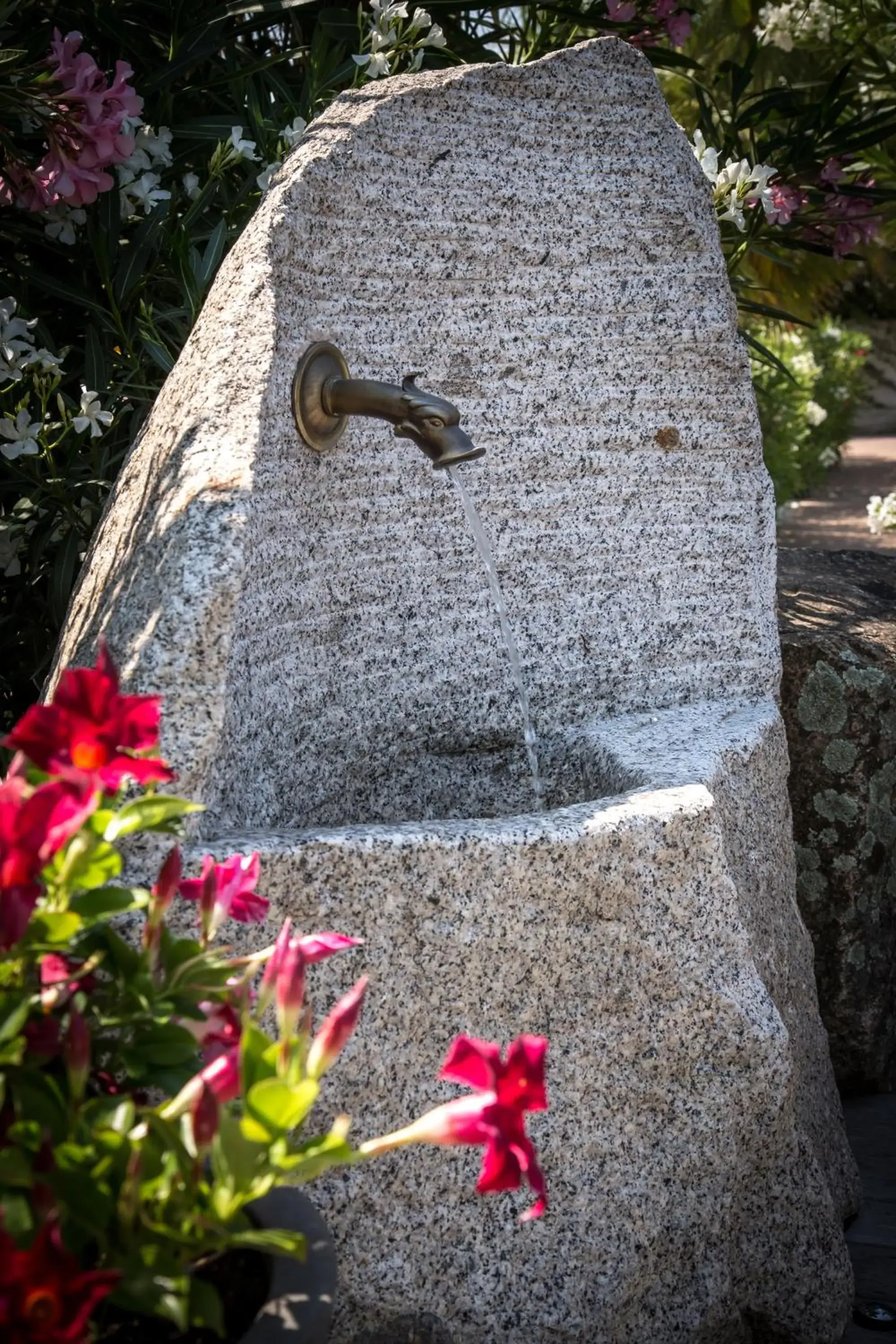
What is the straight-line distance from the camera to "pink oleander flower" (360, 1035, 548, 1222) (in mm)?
979

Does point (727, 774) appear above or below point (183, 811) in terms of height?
below

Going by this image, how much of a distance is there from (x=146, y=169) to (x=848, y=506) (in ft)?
28.7

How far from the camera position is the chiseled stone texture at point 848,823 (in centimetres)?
274

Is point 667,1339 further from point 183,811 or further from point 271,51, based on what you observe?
point 271,51

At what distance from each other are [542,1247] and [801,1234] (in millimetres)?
426

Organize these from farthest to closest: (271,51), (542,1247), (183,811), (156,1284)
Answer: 1. (271,51)
2. (542,1247)
3. (183,811)
4. (156,1284)

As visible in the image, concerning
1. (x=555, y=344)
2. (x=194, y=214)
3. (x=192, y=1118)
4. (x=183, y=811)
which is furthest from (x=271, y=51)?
(x=192, y=1118)

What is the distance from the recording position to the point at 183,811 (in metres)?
1.11

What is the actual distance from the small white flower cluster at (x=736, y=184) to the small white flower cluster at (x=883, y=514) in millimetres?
2849

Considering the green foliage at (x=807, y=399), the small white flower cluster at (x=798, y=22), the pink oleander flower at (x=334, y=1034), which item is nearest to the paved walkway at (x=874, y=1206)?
the pink oleander flower at (x=334, y=1034)

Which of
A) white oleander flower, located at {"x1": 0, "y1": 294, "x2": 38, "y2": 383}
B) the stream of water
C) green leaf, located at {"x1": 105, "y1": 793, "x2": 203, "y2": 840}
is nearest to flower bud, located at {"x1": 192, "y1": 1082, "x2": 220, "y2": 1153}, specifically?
green leaf, located at {"x1": 105, "y1": 793, "x2": 203, "y2": 840}

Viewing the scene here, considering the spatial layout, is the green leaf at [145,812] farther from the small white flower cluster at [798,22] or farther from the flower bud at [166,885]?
the small white flower cluster at [798,22]

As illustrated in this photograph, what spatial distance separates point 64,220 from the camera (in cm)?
278

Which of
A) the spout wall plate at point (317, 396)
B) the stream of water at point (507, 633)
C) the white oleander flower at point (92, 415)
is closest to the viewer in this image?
the spout wall plate at point (317, 396)
